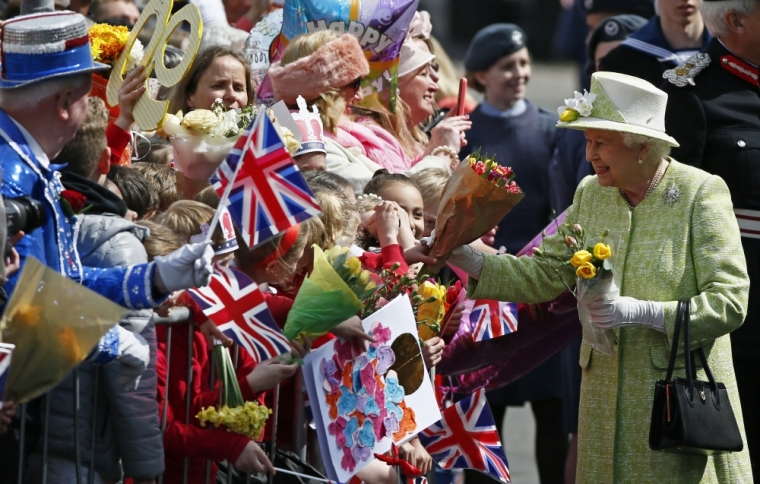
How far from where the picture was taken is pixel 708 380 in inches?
170

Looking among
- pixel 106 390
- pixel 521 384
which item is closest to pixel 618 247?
pixel 106 390

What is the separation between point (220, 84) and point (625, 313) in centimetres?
223

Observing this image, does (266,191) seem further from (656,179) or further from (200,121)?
(656,179)

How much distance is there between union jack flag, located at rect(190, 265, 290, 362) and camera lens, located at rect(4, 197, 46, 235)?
1.98 feet

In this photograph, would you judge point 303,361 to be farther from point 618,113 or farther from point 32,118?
point 618,113

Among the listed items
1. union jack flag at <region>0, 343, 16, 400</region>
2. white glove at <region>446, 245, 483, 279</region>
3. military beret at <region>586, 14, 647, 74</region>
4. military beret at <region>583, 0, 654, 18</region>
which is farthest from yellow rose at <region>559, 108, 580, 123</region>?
military beret at <region>583, 0, 654, 18</region>

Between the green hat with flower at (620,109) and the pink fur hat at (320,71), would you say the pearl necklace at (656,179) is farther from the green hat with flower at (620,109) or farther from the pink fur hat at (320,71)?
the pink fur hat at (320,71)

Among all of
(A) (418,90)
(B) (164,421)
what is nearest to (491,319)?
A: (B) (164,421)

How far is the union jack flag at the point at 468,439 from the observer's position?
4.70 metres

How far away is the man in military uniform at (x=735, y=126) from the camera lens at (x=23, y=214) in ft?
9.03

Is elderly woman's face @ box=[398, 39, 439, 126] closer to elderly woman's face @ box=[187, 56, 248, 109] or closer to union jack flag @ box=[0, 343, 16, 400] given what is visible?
elderly woman's face @ box=[187, 56, 248, 109]

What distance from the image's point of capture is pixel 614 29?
756cm

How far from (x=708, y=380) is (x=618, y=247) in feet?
1.81

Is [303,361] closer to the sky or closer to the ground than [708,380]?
closer to the sky
